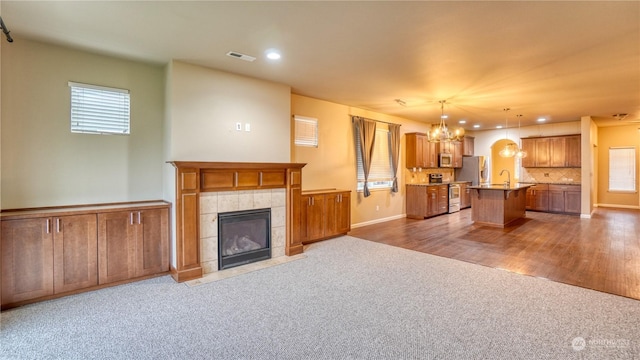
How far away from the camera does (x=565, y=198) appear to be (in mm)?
8859

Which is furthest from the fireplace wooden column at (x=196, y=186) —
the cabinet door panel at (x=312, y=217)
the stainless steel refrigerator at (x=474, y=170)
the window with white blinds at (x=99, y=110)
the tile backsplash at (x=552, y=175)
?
the tile backsplash at (x=552, y=175)

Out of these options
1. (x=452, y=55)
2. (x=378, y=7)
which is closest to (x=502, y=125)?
(x=452, y=55)

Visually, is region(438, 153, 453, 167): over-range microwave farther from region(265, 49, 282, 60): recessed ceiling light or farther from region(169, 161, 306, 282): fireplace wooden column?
region(265, 49, 282, 60): recessed ceiling light

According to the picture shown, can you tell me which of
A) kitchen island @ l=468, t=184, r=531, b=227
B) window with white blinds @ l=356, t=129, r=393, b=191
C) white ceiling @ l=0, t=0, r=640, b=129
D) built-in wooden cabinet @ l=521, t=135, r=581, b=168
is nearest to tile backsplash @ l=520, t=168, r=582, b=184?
built-in wooden cabinet @ l=521, t=135, r=581, b=168

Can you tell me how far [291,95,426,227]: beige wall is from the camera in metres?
5.90

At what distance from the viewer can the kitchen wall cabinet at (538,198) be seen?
920cm

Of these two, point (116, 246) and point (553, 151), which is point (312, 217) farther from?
point (553, 151)

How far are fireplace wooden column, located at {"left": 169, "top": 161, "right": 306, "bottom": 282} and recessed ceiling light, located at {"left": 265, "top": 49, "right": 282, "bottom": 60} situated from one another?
1.49 metres

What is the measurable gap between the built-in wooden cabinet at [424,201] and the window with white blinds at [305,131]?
12.0 ft

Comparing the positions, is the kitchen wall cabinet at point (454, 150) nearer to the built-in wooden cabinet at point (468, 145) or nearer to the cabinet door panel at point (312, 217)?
the built-in wooden cabinet at point (468, 145)

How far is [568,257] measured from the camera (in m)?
4.55

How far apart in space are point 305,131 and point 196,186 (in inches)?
104

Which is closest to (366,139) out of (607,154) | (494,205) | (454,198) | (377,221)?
(377,221)

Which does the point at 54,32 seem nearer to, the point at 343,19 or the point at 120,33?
the point at 120,33
